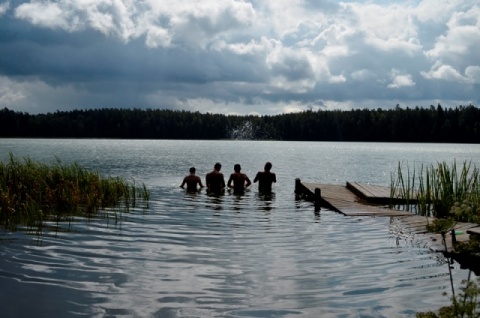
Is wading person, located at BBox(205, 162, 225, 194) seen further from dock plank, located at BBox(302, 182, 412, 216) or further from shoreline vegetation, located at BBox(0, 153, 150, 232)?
shoreline vegetation, located at BBox(0, 153, 150, 232)

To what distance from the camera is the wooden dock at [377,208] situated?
12.5 meters

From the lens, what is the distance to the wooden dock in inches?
490

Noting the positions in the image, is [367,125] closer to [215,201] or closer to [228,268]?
[215,201]

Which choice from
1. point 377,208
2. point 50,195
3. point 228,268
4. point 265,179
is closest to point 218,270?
point 228,268

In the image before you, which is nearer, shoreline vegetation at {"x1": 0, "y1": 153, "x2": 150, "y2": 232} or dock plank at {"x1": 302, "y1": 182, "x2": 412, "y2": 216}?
shoreline vegetation at {"x1": 0, "y1": 153, "x2": 150, "y2": 232}

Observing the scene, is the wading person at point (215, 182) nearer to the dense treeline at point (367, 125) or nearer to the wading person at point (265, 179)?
the wading person at point (265, 179)

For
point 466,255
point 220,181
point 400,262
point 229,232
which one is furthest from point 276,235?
point 220,181

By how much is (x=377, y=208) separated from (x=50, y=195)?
10.6 meters

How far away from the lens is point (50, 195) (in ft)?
56.4

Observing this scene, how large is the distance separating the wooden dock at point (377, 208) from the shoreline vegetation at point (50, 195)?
23.1 ft

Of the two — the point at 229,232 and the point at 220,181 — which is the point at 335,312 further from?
the point at 220,181

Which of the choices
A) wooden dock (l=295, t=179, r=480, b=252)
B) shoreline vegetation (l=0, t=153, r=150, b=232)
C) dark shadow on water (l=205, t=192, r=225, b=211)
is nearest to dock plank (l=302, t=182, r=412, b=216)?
wooden dock (l=295, t=179, r=480, b=252)

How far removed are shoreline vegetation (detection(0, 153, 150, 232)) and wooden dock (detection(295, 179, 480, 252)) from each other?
7.03 meters

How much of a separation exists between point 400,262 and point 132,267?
17.1 ft
